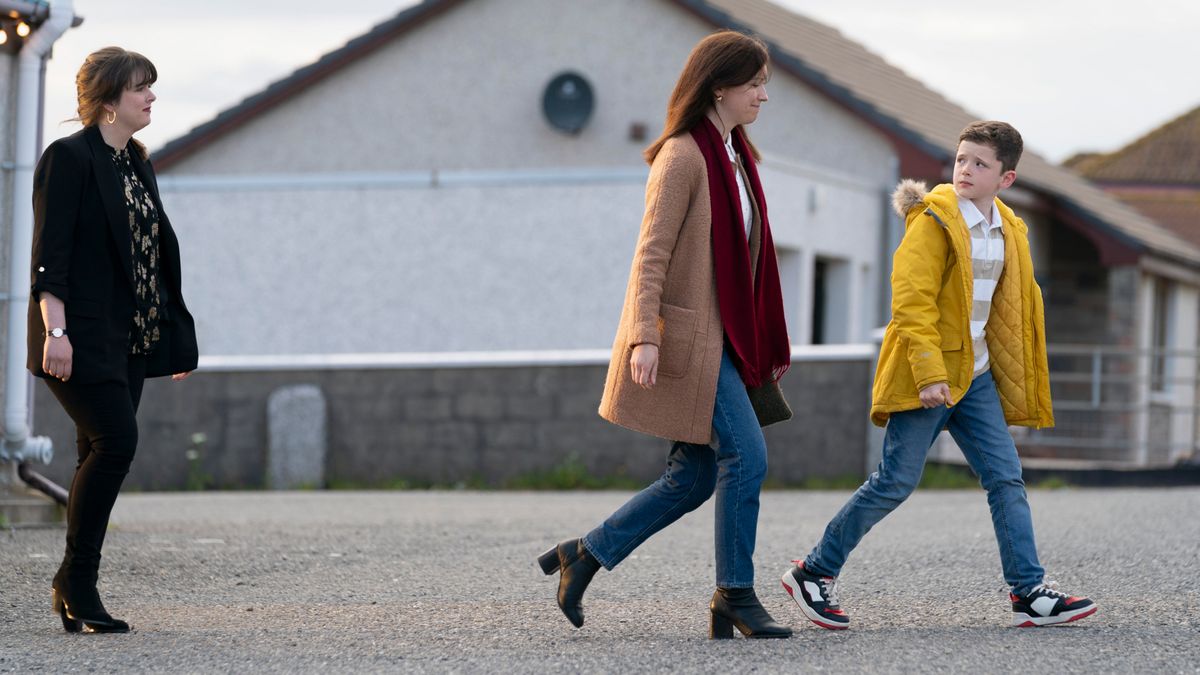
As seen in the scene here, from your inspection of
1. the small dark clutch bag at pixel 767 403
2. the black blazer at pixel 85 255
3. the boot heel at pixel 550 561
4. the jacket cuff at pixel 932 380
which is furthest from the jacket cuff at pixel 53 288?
the jacket cuff at pixel 932 380

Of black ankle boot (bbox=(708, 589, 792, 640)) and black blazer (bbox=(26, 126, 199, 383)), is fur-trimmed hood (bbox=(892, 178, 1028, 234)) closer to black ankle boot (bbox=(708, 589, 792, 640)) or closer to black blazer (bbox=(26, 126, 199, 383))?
black ankle boot (bbox=(708, 589, 792, 640))

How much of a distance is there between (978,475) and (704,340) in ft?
3.51

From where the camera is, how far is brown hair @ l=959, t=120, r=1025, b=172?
5570 millimetres

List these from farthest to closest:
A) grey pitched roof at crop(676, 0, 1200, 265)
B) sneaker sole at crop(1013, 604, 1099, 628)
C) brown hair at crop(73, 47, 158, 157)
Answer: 1. grey pitched roof at crop(676, 0, 1200, 265)
2. brown hair at crop(73, 47, 158, 157)
3. sneaker sole at crop(1013, 604, 1099, 628)

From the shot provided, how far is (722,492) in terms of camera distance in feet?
16.9

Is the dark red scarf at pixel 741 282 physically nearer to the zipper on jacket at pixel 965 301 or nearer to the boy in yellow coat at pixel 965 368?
the boy in yellow coat at pixel 965 368

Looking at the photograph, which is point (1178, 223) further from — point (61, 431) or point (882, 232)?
point (61, 431)

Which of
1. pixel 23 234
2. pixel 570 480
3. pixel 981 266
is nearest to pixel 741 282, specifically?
pixel 981 266

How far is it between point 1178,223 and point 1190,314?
9.33 metres

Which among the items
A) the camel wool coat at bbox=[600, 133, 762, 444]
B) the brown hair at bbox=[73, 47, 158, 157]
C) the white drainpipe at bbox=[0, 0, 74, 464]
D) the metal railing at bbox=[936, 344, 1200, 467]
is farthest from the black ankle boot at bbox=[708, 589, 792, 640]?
the metal railing at bbox=[936, 344, 1200, 467]

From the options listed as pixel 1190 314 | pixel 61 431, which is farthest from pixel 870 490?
pixel 1190 314

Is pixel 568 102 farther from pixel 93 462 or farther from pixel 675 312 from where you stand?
pixel 675 312

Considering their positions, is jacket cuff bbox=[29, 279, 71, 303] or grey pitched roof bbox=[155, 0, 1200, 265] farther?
grey pitched roof bbox=[155, 0, 1200, 265]

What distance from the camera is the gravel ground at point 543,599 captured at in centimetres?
492
